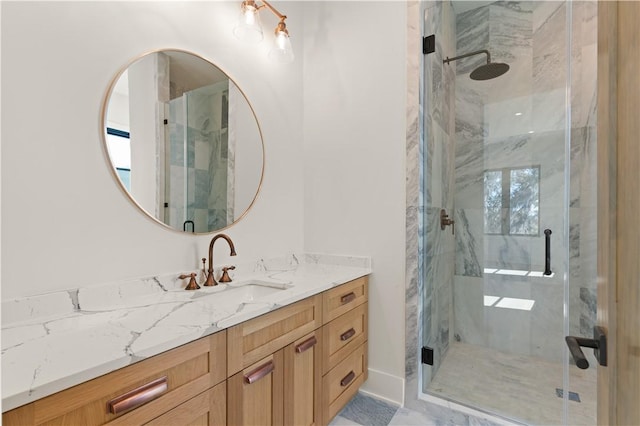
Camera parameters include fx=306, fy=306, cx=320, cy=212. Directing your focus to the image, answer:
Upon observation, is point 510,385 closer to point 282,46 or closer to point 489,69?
point 489,69

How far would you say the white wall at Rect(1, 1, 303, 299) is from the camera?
1.05 metres

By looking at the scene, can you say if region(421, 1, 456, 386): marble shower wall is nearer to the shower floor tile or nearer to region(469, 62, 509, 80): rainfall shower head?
the shower floor tile

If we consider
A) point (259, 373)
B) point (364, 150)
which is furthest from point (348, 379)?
point (364, 150)

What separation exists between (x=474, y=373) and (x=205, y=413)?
2.02 metres

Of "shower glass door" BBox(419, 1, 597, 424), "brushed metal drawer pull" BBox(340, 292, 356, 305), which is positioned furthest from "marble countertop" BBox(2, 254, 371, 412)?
"shower glass door" BBox(419, 1, 597, 424)

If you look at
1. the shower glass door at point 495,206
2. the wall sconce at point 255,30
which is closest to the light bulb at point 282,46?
the wall sconce at point 255,30

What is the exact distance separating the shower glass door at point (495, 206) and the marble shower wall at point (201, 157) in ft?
4.20

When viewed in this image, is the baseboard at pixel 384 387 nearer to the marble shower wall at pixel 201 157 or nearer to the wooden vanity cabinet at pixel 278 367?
the wooden vanity cabinet at pixel 278 367

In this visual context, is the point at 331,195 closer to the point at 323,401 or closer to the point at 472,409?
the point at 323,401

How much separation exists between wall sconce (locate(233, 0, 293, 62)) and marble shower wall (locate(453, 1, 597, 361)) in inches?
60.2

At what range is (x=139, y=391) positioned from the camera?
2.69 ft

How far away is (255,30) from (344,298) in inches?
64.3

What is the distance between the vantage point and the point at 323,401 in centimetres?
159

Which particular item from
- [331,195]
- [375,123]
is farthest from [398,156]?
[331,195]
